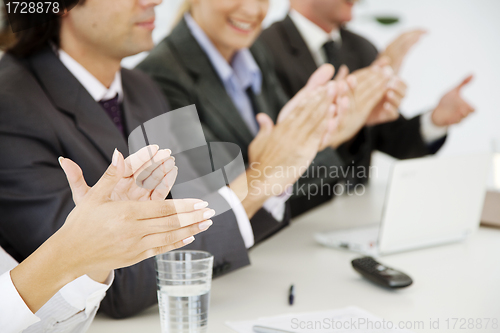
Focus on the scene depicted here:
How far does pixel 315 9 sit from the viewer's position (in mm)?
2299

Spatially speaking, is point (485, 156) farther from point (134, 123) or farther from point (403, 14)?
point (403, 14)

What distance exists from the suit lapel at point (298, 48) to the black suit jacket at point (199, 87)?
0.66 m

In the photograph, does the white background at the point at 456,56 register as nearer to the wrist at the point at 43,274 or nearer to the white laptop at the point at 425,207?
the white laptop at the point at 425,207

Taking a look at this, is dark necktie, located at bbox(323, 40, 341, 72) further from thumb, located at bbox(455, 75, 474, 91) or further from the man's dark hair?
the man's dark hair

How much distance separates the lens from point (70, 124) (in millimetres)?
957

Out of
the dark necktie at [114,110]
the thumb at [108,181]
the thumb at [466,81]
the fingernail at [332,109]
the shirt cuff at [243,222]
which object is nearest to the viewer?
the thumb at [108,181]

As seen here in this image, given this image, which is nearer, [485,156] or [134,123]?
[134,123]

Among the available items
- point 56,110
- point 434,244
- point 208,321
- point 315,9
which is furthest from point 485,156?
point 315,9

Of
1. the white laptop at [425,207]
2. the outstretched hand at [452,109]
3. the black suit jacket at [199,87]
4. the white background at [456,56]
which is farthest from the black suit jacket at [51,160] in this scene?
the white background at [456,56]

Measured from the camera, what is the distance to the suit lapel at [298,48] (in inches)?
83.6

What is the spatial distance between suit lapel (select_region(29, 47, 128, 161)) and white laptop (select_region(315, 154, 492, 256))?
1.97ft

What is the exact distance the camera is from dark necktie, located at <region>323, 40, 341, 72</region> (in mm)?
2283

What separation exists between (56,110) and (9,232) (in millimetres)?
245

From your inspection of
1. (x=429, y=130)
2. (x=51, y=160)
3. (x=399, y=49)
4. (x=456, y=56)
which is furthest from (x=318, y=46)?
(x=456, y=56)
